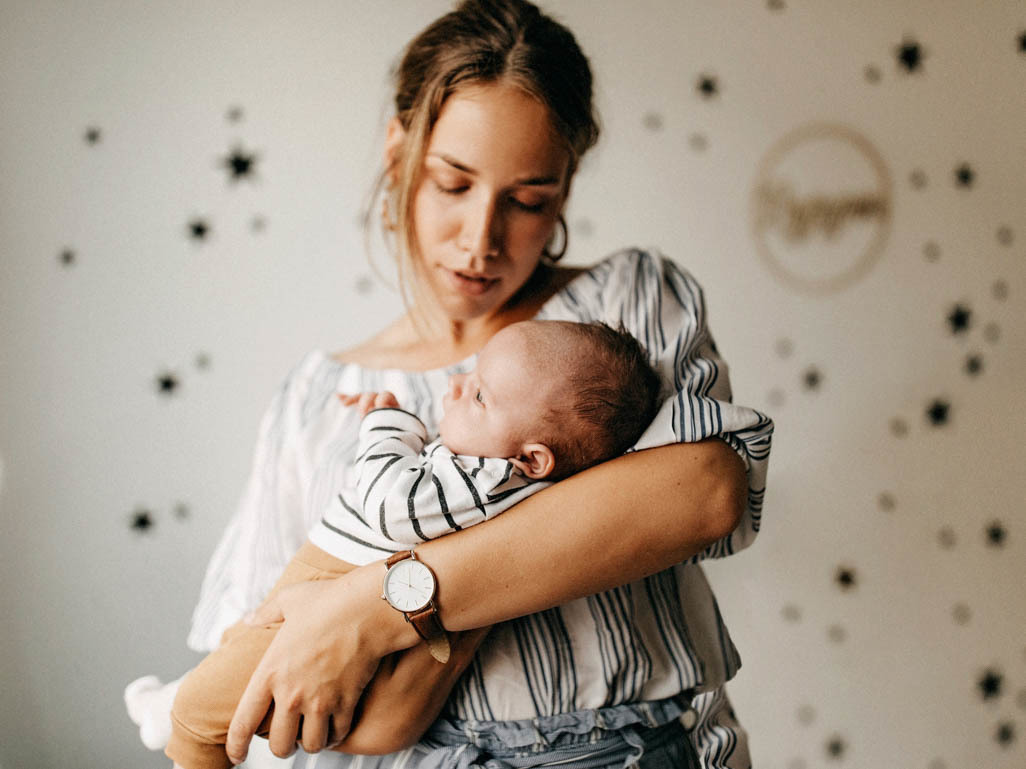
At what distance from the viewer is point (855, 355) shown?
1901 mm

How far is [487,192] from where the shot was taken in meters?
1.04

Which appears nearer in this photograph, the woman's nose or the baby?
the baby

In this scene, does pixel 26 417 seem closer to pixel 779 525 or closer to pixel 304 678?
pixel 304 678

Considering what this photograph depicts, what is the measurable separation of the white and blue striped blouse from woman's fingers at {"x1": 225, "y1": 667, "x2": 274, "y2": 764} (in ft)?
0.74

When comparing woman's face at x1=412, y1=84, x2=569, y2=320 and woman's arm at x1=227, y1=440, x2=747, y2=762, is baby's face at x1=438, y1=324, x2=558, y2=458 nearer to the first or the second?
woman's arm at x1=227, y1=440, x2=747, y2=762

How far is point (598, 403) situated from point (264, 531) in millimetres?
650

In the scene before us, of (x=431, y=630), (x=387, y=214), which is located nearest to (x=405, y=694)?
(x=431, y=630)

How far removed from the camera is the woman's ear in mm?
1190

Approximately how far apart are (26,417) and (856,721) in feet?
7.03

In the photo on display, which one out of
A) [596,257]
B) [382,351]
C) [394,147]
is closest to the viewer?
[394,147]

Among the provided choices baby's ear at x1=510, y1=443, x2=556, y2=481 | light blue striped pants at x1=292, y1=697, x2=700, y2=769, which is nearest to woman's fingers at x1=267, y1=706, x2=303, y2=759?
light blue striped pants at x1=292, y1=697, x2=700, y2=769

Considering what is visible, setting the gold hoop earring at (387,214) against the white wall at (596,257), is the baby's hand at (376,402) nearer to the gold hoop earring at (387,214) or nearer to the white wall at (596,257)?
the gold hoop earring at (387,214)

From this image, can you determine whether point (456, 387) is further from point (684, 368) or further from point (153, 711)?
point (153, 711)

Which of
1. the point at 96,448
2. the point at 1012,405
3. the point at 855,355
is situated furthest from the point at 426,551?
the point at 1012,405
